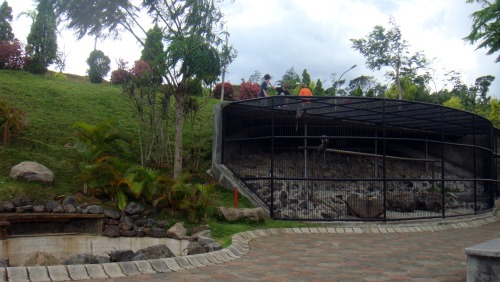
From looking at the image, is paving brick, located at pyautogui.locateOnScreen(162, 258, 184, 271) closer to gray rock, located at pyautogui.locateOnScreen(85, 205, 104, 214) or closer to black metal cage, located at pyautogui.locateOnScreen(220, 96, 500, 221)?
gray rock, located at pyautogui.locateOnScreen(85, 205, 104, 214)

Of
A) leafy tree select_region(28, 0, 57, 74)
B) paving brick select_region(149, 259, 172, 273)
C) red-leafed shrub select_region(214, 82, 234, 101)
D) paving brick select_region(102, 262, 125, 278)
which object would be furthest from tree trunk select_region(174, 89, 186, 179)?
red-leafed shrub select_region(214, 82, 234, 101)

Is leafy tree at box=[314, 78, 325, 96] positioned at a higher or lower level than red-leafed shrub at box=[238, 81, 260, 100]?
higher

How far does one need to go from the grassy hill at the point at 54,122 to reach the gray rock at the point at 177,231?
2.77 metres

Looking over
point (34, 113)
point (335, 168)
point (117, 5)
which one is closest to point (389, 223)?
point (335, 168)

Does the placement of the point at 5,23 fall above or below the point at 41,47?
above

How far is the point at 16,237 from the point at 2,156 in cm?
310

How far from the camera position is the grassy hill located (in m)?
11.1

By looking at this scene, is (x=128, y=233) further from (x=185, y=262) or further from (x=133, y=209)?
(x=185, y=262)

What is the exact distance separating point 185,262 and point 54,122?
9192mm

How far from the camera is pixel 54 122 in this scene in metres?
14.3

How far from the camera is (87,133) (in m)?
11.8

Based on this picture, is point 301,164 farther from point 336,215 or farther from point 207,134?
point 207,134

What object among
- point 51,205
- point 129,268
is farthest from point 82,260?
point 51,205

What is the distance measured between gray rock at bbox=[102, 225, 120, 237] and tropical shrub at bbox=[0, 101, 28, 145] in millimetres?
4130
